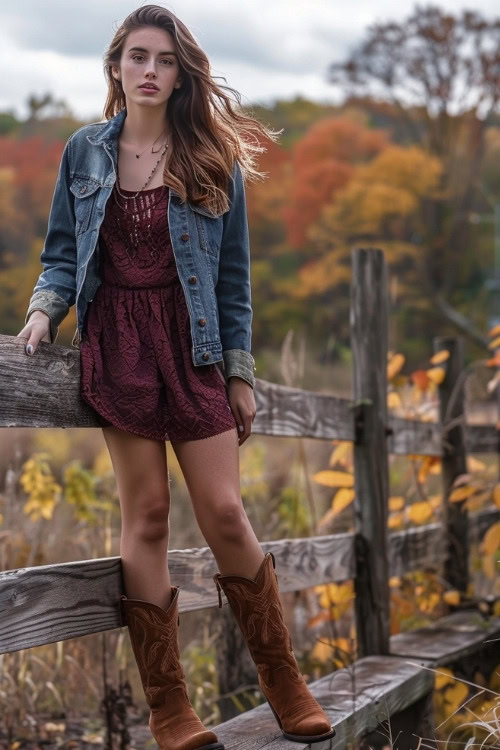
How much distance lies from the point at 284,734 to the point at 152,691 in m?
0.39

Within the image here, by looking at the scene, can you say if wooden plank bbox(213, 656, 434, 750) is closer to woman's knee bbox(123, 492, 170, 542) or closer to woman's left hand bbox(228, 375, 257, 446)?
woman's knee bbox(123, 492, 170, 542)

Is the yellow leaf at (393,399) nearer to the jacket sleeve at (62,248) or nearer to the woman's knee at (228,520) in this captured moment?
the woman's knee at (228,520)

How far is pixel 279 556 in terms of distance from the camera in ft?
10.9

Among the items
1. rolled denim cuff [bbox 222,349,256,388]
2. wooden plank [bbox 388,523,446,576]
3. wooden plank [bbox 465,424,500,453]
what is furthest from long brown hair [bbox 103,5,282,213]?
wooden plank [bbox 465,424,500,453]

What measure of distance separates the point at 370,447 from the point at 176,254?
66.9 inches

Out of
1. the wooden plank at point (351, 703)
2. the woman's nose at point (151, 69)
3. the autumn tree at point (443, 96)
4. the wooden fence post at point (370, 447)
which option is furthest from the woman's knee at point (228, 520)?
the autumn tree at point (443, 96)

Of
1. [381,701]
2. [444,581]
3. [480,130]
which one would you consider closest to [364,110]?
[480,130]

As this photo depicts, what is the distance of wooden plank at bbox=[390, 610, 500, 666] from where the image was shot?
3930mm

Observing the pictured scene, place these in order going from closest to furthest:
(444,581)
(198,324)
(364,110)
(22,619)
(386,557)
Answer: (22,619)
(198,324)
(386,557)
(444,581)
(364,110)

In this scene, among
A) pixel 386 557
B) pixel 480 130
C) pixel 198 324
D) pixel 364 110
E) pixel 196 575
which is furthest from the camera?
pixel 364 110

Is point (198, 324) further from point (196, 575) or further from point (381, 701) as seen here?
point (381, 701)

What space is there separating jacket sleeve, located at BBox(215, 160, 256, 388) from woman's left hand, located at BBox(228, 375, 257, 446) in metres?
0.02

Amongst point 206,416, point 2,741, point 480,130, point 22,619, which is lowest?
point 2,741

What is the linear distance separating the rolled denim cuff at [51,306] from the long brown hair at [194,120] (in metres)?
0.39
